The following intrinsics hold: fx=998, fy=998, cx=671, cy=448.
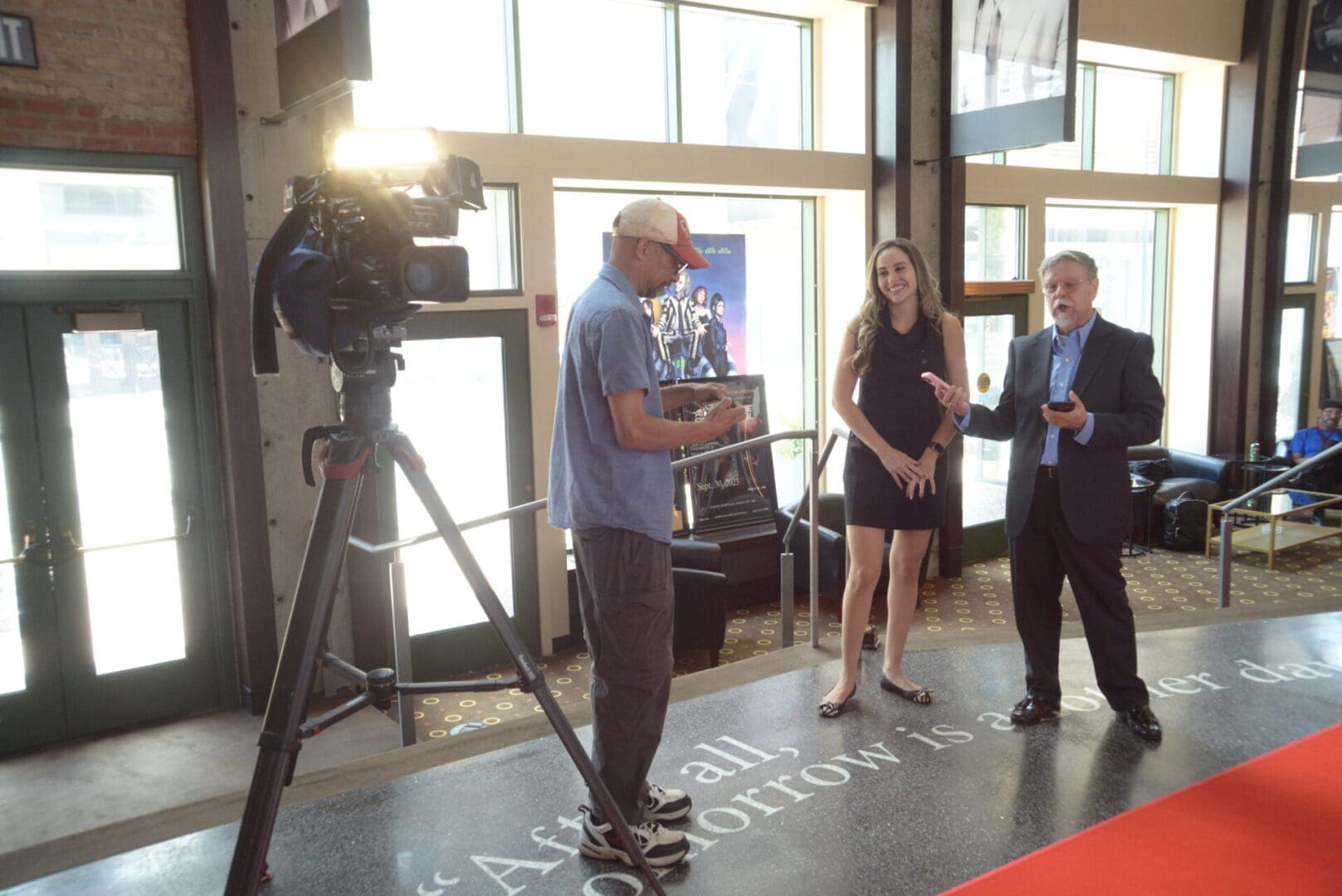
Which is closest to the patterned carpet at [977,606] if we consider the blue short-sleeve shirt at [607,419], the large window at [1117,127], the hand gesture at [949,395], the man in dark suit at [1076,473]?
the man in dark suit at [1076,473]

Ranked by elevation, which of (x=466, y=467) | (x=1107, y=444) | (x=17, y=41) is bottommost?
(x=466, y=467)

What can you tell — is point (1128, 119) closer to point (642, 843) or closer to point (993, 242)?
point (993, 242)

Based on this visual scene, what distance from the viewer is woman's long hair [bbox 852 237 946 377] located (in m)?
3.10

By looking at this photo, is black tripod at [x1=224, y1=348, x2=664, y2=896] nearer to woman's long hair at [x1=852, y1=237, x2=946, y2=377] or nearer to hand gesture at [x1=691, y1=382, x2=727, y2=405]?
hand gesture at [x1=691, y1=382, x2=727, y2=405]

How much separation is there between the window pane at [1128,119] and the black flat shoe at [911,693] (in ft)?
23.4

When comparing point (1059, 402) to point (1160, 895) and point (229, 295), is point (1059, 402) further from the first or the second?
point (229, 295)

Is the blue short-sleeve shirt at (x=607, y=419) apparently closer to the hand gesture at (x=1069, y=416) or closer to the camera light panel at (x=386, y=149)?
the camera light panel at (x=386, y=149)

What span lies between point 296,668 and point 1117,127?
941 centimetres

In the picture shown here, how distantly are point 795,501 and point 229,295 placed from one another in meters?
4.11

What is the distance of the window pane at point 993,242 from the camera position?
8008 mm

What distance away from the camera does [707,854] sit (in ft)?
7.78

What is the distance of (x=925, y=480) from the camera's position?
307 cm

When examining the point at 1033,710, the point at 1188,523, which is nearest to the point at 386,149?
the point at 1033,710

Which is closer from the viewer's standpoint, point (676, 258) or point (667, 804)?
point (676, 258)
